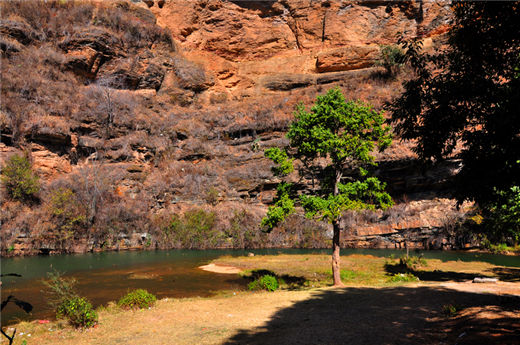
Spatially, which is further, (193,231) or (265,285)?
(193,231)

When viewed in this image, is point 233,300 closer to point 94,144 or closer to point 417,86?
point 417,86

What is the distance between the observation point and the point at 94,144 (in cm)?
6194

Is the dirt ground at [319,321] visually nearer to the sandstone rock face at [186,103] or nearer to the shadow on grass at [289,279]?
the shadow on grass at [289,279]

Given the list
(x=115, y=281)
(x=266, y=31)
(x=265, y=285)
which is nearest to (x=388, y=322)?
(x=265, y=285)

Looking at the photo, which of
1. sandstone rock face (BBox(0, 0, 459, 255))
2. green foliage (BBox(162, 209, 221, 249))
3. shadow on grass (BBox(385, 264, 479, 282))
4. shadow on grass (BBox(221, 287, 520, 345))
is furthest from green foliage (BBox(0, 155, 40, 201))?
shadow on grass (BBox(385, 264, 479, 282))

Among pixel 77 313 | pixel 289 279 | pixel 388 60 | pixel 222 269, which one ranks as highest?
pixel 388 60

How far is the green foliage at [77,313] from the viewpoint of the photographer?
11.3m

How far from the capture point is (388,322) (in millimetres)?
9438

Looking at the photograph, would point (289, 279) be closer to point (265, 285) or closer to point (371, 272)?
point (265, 285)

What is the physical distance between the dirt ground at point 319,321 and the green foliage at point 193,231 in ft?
126

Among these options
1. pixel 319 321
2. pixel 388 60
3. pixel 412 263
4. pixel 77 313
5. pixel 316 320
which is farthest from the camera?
pixel 388 60

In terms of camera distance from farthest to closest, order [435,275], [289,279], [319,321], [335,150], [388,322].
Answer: [289,279]
[435,275]
[335,150]
[319,321]
[388,322]

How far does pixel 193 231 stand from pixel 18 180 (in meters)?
26.8

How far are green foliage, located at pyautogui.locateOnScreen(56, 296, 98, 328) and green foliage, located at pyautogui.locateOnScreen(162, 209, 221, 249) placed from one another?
41053 mm
